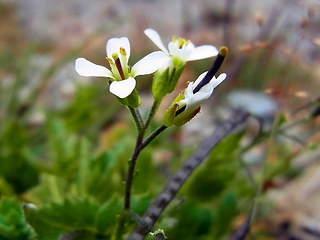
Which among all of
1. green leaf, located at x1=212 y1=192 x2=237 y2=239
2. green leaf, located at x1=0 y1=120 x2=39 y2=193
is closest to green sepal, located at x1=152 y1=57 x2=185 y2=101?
green leaf, located at x1=212 y1=192 x2=237 y2=239

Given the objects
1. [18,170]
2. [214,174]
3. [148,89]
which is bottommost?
[214,174]

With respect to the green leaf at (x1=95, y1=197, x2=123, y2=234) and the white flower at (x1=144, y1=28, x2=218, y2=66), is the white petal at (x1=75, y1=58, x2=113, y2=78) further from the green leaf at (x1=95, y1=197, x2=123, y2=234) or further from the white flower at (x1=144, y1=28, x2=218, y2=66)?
the green leaf at (x1=95, y1=197, x2=123, y2=234)

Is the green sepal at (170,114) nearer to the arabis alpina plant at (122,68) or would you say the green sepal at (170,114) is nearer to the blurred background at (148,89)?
the arabis alpina plant at (122,68)

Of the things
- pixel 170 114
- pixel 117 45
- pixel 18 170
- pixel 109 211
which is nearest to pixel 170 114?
pixel 170 114

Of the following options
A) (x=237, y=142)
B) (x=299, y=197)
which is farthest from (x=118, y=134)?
(x=299, y=197)

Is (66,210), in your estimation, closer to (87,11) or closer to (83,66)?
(83,66)

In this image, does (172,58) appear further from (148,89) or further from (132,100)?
(148,89)

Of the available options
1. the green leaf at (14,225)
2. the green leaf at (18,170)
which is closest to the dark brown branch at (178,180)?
the green leaf at (14,225)
